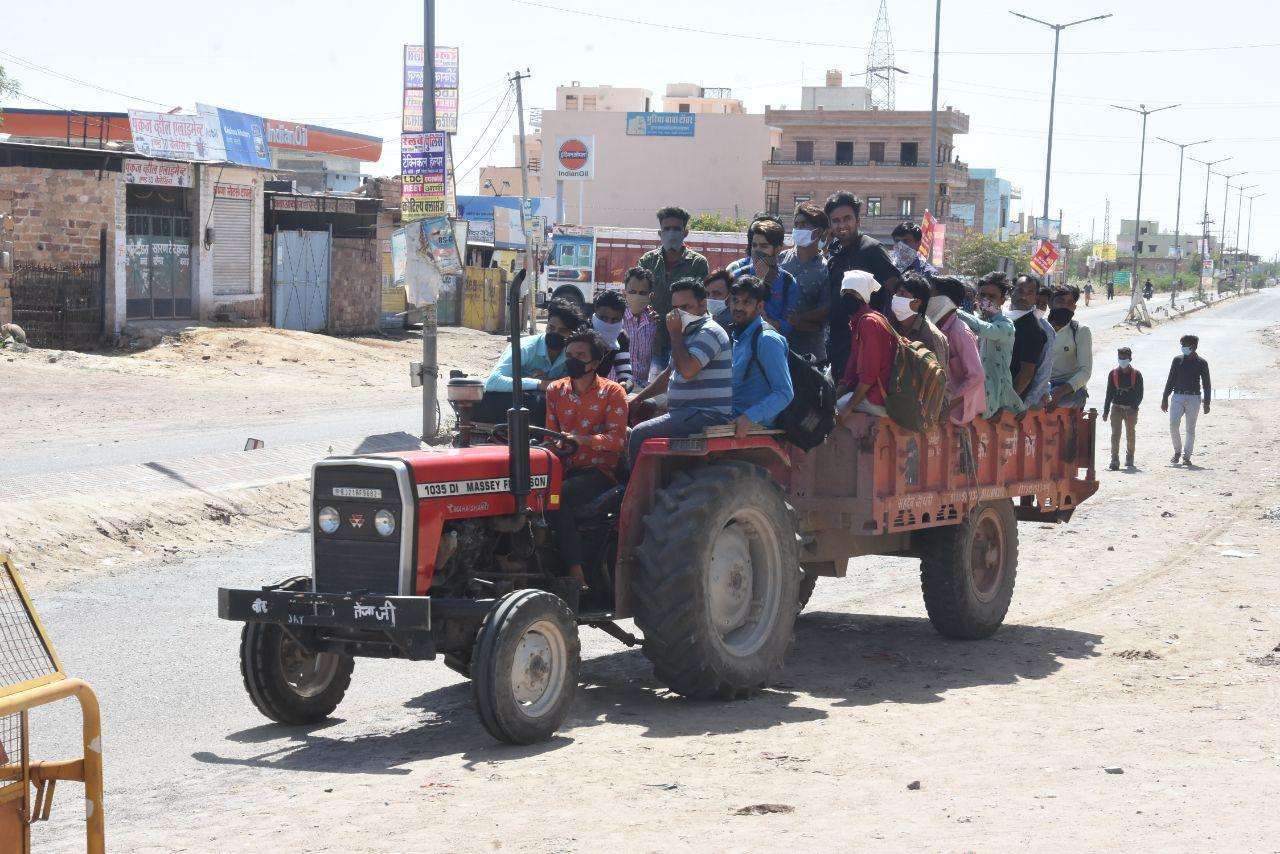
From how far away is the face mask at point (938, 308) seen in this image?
9688 mm

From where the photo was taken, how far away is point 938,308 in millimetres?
9703

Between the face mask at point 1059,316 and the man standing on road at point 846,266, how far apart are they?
14.6 ft

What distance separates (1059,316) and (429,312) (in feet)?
24.9

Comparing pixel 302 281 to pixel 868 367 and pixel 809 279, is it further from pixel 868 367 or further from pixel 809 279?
pixel 868 367

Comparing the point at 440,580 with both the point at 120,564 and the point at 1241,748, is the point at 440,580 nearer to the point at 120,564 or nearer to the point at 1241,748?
the point at 1241,748

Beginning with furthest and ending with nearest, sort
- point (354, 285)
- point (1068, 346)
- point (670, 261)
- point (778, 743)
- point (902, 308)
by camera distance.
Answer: point (354, 285)
point (1068, 346)
point (670, 261)
point (902, 308)
point (778, 743)

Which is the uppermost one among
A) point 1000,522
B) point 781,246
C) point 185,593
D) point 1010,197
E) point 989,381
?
point 1010,197

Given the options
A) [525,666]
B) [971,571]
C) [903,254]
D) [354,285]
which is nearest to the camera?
[525,666]

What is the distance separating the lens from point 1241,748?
6.74 meters

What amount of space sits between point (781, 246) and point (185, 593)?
517cm

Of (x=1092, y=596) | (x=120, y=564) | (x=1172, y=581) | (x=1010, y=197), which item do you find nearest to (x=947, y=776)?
(x=1092, y=596)

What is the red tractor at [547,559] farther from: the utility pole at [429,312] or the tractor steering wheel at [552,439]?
the utility pole at [429,312]

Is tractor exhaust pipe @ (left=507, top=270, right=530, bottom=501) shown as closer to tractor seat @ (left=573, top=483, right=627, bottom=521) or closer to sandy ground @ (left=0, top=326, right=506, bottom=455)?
tractor seat @ (left=573, top=483, right=627, bottom=521)

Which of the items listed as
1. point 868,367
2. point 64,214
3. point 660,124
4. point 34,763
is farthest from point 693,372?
point 660,124
